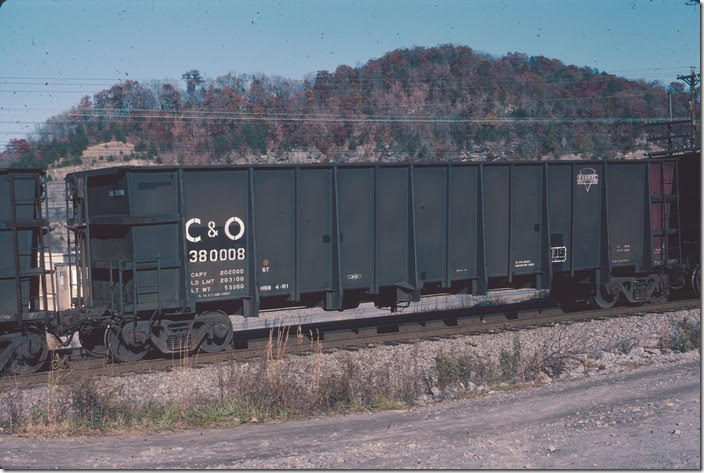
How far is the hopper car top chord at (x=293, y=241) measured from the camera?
43.1 ft

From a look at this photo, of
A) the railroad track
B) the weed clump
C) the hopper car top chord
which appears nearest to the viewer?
the railroad track

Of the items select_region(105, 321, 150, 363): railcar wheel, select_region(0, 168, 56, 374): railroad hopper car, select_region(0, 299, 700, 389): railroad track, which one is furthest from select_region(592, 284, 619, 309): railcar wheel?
select_region(0, 168, 56, 374): railroad hopper car

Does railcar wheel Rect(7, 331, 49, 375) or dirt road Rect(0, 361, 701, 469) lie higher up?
railcar wheel Rect(7, 331, 49, 375)

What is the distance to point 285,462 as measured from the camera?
7.72m

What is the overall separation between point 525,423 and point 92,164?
4292 cm

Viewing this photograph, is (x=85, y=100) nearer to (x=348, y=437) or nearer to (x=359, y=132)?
(x=359, y=132)

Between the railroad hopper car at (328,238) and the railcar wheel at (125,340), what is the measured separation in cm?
3

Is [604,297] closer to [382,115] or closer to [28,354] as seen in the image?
[28,354]

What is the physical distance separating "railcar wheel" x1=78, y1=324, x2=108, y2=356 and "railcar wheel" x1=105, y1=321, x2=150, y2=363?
242 millimetres

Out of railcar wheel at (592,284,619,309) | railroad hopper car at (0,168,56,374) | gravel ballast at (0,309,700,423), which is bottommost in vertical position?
gravel ballast at (0,309,700,423)

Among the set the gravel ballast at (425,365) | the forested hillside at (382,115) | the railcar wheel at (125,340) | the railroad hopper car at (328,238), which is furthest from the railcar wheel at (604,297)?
the forested hillside at (382,115)

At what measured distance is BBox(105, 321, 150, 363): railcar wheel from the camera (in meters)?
13.3

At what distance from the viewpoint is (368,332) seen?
1580cm

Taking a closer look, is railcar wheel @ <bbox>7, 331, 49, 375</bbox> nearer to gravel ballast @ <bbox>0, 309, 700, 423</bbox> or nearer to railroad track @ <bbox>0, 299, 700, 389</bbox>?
railroad track @ <bbox>0, 299, 700, 389</bbox>
